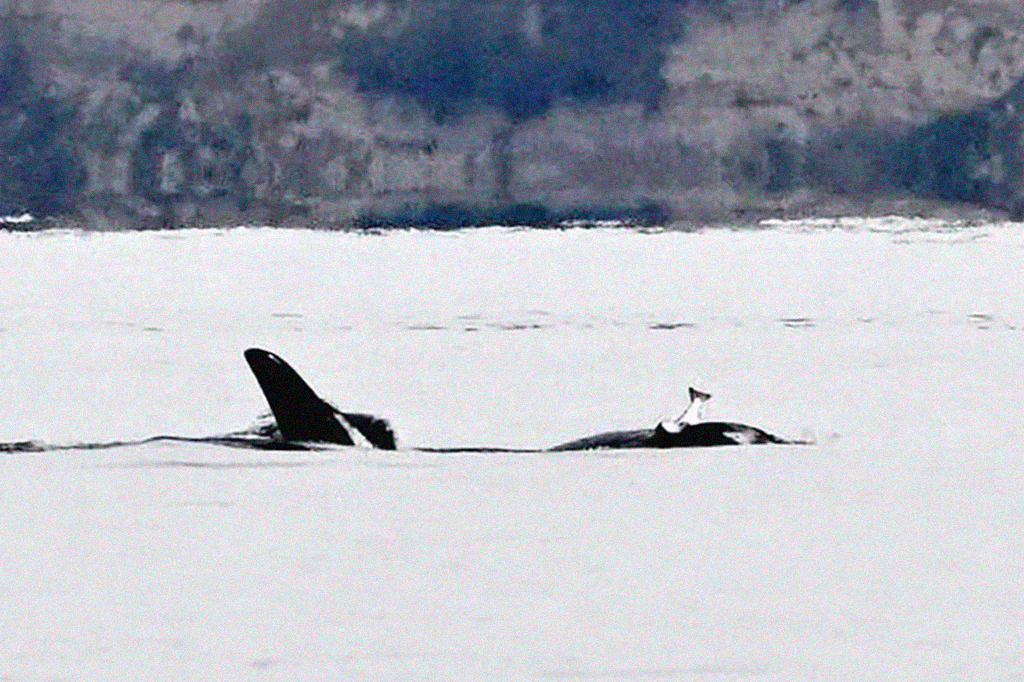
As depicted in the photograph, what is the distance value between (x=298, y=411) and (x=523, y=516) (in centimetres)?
445

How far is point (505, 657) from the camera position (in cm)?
1083

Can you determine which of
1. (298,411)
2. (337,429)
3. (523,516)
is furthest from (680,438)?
(523,516)

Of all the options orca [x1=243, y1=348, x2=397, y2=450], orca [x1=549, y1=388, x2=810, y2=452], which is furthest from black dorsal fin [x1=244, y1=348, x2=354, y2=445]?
orca [x1=549, y1=388, x2=810, y2=452]

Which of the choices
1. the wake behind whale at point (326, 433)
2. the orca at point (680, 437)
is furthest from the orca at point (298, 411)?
the orca at point (680, 437)

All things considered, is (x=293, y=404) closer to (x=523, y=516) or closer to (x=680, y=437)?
(x=680, y=437)

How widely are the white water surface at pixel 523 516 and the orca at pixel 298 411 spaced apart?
0.51m

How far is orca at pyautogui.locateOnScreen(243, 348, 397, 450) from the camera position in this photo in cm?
1956

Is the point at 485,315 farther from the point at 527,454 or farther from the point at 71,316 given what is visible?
the point at 527,454

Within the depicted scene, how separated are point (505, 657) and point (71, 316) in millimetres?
35133

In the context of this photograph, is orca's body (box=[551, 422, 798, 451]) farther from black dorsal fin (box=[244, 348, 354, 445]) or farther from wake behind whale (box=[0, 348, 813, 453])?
black dorsal fin (box=[244, 348, 354, 445])

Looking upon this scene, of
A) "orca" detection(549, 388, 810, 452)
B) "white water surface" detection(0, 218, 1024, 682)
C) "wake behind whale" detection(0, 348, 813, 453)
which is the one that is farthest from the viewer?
"wake behind whale" detection(0, 348, 813, 453)

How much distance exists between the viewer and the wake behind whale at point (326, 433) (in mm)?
19500

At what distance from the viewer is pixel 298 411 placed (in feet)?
65.0

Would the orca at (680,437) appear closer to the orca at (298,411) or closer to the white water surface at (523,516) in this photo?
the white water surface at (523,516)
